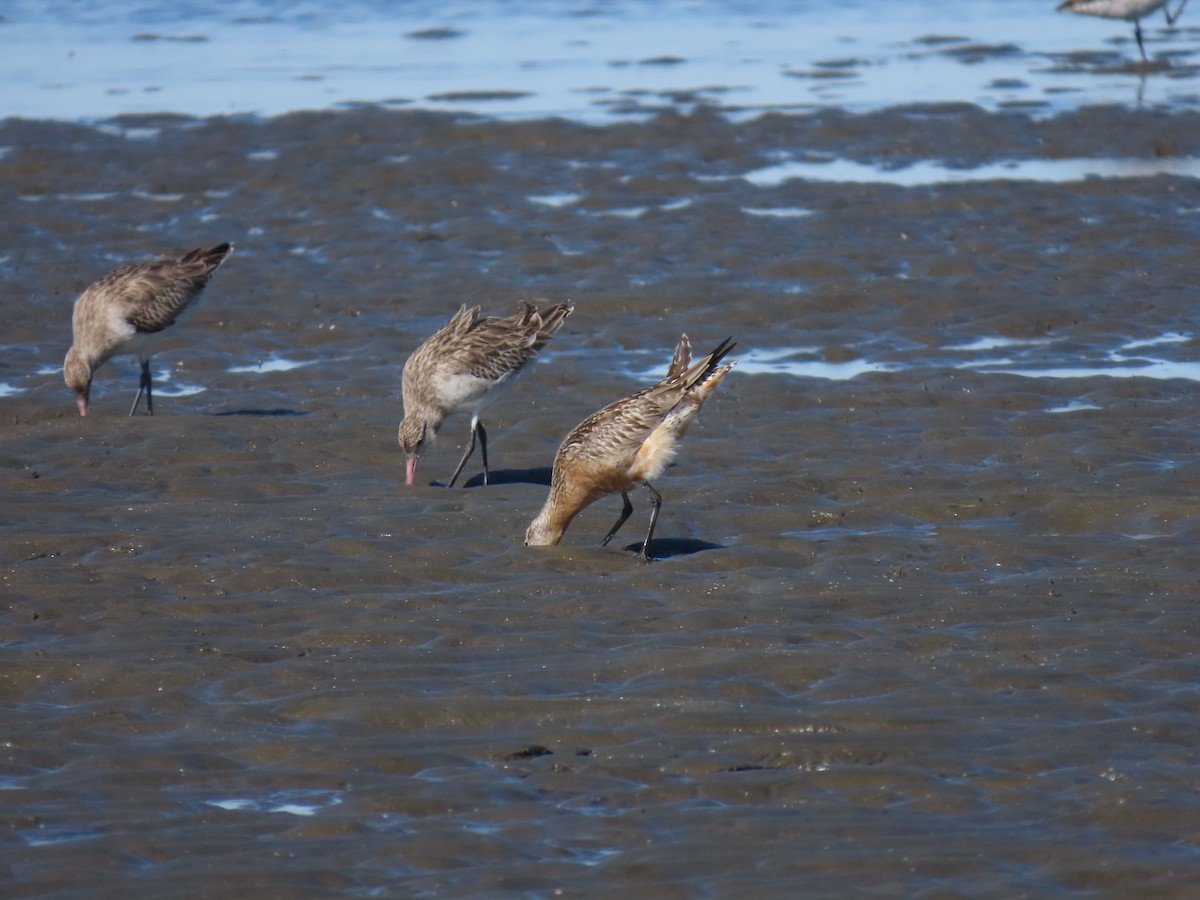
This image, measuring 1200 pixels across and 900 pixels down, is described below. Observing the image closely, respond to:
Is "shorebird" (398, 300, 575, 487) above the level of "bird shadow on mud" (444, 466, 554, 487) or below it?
above

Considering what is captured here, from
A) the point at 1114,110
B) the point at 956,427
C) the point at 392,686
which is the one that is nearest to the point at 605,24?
the point at 1114,110

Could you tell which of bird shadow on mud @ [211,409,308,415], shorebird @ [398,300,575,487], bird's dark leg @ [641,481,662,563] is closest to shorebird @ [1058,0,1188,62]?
shorebird @ [398,300,575,487]

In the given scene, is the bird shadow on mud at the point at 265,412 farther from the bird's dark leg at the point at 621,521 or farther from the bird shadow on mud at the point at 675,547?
the bird shadow on mud at the point at 675,547

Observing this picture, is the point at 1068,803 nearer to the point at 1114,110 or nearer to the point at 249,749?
the point at 249,749

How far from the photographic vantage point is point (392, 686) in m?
7.32

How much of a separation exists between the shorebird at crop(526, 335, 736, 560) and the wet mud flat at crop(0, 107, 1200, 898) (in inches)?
14.2

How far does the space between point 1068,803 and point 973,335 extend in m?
8.30

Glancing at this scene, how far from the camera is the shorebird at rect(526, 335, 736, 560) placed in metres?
9.58

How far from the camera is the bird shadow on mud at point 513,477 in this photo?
11.2 metres

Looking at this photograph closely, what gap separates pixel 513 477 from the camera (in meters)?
11.4

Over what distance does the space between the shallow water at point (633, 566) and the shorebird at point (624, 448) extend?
23cm

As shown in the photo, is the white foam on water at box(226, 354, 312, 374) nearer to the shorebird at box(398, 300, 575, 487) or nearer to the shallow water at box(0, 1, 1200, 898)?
the shallow water at box(0, 1, 1200, 898)

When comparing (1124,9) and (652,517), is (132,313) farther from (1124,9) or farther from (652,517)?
(1124,9)

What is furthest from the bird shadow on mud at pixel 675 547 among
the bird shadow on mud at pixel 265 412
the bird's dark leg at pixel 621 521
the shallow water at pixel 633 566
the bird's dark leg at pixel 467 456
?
the bird shadow on mud at pixel 265 412
